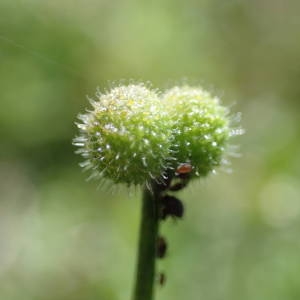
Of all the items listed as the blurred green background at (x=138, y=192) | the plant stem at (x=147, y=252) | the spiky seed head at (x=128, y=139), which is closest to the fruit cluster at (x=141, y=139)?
the spiky seed head at (x=128, y=139)

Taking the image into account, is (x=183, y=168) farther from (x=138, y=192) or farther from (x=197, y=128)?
(x=138, y=192)

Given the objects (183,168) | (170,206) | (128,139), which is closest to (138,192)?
(170,206)

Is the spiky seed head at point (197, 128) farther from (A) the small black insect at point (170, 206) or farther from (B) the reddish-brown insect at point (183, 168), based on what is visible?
(A) the small black insect at point (170, 206)

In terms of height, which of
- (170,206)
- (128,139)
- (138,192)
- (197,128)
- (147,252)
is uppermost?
(138,192)

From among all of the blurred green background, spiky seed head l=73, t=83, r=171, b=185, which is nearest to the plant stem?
spiky seed head l=73, t=83, r=171, b=185

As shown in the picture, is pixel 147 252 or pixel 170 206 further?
pixel 170 206

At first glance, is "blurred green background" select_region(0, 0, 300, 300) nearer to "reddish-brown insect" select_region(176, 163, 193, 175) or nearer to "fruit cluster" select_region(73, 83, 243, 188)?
"fruit cluster" select_region(73, 83, 243, 188)

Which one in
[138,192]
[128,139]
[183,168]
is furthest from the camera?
[138,192]

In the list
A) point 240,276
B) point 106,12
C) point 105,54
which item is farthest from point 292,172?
point 106,12
